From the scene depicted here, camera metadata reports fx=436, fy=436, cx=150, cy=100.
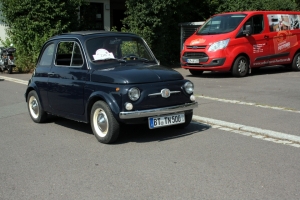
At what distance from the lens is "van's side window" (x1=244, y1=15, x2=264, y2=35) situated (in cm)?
1503

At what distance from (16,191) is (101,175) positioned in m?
1.00

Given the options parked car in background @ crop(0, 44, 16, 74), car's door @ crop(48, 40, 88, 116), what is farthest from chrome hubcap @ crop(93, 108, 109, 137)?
parked car in background @ crop(0, 44, 16, 74)

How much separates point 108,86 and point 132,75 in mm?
395

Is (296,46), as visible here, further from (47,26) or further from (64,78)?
(64,78)

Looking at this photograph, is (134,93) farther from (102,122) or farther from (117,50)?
(117,50)

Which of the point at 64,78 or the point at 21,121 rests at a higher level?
the point at 64,78

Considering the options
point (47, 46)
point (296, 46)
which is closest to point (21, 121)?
point (47, 46)

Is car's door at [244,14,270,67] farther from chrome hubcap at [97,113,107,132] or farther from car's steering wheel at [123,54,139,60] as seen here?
chrome hubcap at [97,113,107,132]

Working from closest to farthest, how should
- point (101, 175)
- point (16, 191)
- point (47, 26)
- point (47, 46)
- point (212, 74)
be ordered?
1. point (16, 191)
2. point (101, 175)
3. point (47, 46)
4. point (212, 74)
5. point (47, 26)

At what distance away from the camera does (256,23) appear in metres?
15.2

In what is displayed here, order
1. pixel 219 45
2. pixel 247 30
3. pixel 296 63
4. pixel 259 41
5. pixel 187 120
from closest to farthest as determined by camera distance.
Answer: pixel 187 120 < pixel 219 45 < pixel 247 30 < pixel 259 41 < pixel 296 63

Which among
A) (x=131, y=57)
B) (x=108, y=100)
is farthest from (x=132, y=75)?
(x=131, y=57)

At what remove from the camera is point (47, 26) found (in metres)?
17.8

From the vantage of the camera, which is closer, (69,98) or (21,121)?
(69,98)
